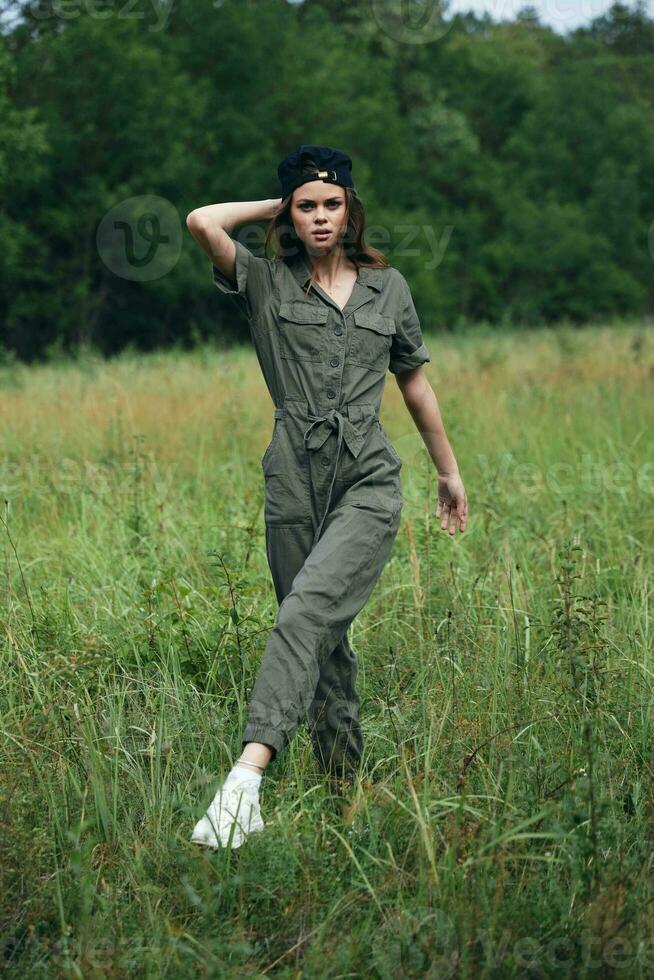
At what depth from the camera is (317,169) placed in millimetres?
2982

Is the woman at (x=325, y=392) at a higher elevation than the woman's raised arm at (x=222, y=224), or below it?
below

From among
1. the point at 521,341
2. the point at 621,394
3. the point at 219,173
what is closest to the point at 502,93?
the point at 219,173

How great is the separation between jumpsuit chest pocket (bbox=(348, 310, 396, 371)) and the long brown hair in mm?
195

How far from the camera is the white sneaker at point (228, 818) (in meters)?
2.41

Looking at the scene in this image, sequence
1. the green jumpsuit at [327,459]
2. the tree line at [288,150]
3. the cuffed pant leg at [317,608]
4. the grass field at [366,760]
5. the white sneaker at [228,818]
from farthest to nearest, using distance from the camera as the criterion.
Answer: the tree line at [288,150] → the green jumpsuit at [327,459] → the cuffed pant leg at [317,608] → the white sneaker at [228,818] → the grass field at [366,760]

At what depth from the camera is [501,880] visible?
2.34m

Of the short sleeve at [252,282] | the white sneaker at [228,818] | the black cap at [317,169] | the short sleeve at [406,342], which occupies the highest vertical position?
the black cap at [317,169]

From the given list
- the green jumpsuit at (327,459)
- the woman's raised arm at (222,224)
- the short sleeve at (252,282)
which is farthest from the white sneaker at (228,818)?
the woman's raised arm at (222,224)

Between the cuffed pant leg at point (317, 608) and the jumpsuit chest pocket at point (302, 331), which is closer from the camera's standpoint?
the cuffed pant leg at point (317, 608)

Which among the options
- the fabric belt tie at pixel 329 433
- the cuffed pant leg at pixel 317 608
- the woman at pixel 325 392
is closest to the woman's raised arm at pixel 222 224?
the woman at pixel 325 392

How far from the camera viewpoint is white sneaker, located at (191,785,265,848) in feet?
7.91

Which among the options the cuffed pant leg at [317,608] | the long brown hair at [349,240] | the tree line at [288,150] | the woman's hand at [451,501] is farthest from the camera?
the tree line at [288,150]

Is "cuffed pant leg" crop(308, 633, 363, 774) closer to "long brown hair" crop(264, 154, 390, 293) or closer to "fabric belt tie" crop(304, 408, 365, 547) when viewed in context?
"fabric belt tie" crop(304, 408, 365, 547)

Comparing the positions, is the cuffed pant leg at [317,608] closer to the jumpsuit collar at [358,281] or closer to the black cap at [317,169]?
the jumpsuit collar at [358,281]
